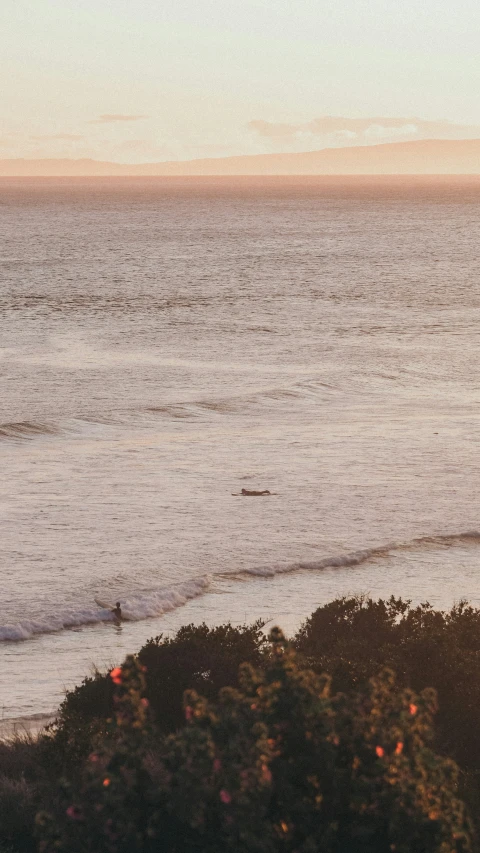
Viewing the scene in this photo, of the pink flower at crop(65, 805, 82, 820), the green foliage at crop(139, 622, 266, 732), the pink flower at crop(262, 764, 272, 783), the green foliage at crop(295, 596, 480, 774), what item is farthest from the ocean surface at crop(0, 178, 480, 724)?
the pink flower at crop(262, 764, 272, 783)

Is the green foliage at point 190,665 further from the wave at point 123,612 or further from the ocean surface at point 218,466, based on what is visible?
the wave at point 123,612

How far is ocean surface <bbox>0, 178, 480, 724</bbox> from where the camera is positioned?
59.6 ft

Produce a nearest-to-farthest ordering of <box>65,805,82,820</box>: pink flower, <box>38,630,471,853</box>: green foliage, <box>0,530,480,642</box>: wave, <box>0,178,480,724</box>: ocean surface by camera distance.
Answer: <box>38,630,471,853</box>: green foliage, <box>65,805,82,820</box>: pink flower, <box>0,530,480,642</box>: wave, <box>0,178,480,724</box>: ocean surface

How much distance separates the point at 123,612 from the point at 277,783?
10083mm

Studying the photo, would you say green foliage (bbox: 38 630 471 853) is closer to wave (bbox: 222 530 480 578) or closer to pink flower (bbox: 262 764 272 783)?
pink flower (bbox: 262 764 272 783)

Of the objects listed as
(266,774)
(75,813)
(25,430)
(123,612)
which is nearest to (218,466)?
(25,430)

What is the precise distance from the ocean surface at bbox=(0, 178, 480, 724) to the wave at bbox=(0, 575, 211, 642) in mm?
38

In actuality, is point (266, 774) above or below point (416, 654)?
above

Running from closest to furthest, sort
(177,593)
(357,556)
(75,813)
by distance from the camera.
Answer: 1. (75,813)
2. (177,593)
3. (357,556)

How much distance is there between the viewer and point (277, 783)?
7.89 metres

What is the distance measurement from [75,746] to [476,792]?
368 centimetres

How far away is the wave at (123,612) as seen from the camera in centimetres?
1714

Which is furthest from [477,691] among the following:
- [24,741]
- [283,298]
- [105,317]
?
[283,298]

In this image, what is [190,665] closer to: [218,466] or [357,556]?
[357,556]
